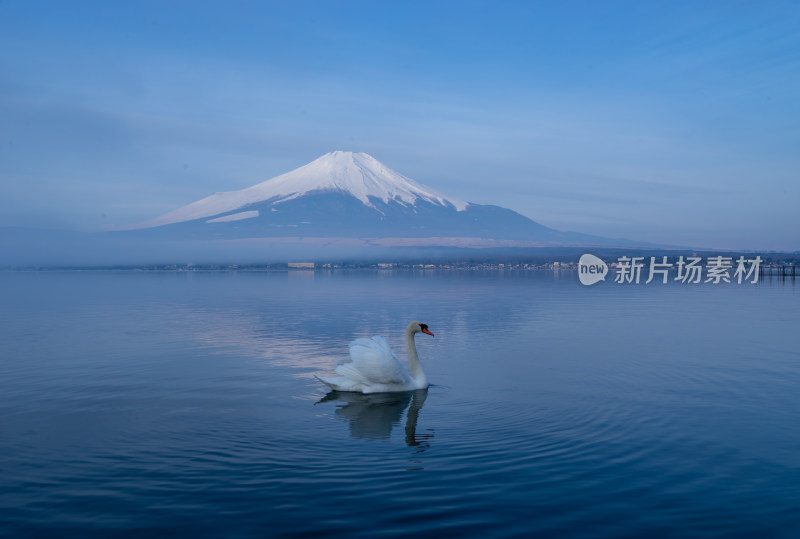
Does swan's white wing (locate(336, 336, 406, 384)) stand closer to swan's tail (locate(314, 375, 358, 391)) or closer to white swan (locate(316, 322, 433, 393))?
white swan (locate(316, 322, 433, 393))

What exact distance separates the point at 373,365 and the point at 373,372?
0.24 metres

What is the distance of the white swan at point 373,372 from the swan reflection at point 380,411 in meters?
0.21

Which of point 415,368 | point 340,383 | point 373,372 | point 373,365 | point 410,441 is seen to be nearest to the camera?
point 410,441

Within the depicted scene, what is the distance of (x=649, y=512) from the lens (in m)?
9.48

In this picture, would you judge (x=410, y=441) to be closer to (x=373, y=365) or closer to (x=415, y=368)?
(x=373, y=365)

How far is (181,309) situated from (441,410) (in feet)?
115

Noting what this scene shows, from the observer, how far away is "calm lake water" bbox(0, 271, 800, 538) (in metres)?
9.34

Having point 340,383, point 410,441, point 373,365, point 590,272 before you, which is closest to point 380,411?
point 373,365

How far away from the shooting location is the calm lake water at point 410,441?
934 cm

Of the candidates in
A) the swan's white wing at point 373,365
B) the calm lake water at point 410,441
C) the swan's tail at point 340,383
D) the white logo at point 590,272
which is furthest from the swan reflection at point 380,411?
the white logo at point 590,272

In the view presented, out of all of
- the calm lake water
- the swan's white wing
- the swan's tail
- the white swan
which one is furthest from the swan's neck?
the swan's tail

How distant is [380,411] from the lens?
16.1 metres

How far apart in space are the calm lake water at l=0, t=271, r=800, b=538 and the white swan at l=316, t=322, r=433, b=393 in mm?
354

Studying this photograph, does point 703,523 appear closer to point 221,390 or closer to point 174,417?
point 174,417
